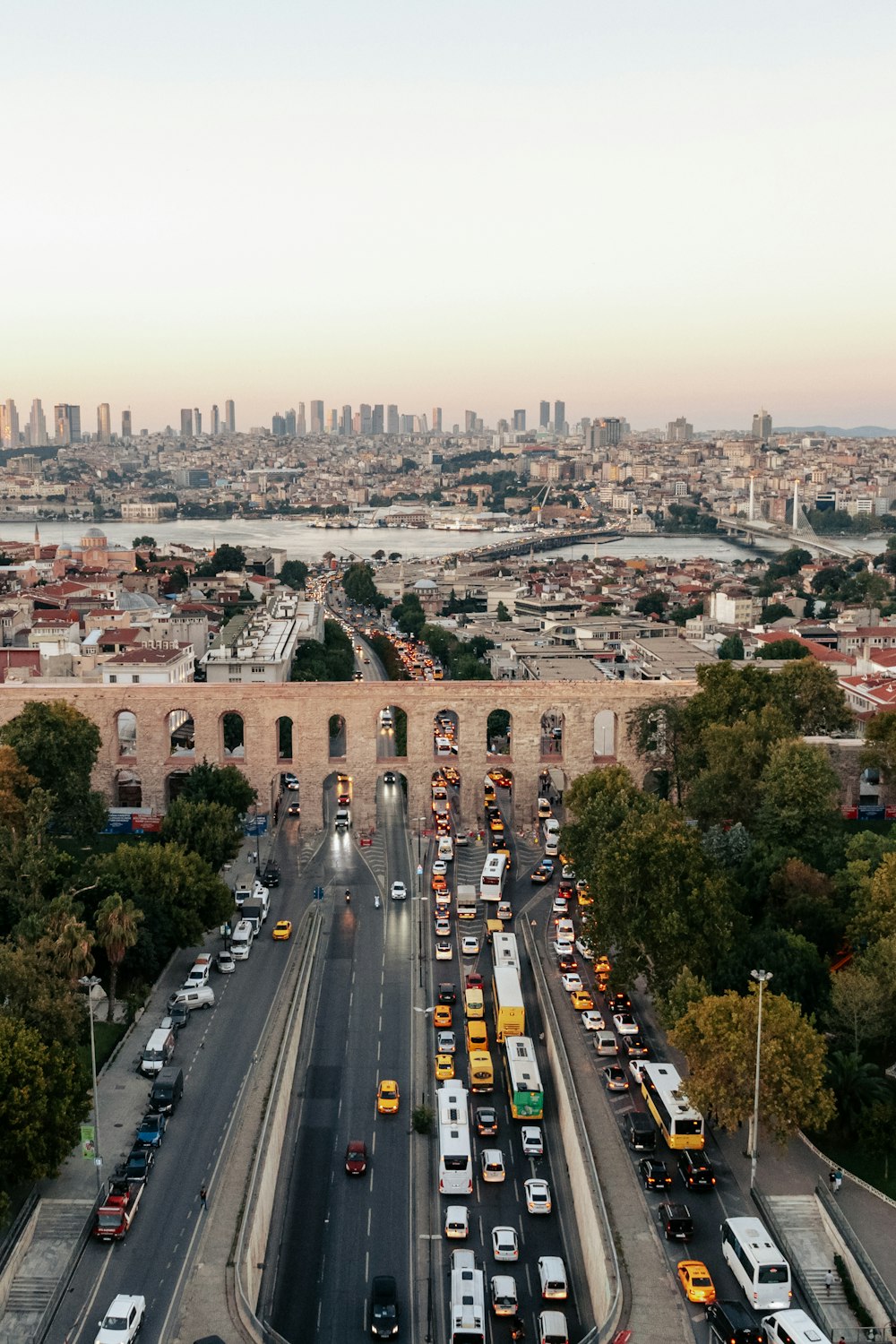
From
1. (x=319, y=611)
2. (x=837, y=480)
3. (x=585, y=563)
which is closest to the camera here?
(x=319, y=611)

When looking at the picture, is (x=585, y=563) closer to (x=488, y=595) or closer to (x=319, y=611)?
(x=488, y=595)

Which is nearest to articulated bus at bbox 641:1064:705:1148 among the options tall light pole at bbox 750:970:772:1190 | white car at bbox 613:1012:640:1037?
tall light pole at bbox 750:970:772:1190

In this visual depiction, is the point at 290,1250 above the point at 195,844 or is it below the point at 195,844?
below

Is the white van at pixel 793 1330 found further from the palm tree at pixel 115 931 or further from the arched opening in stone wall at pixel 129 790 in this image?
the arched opening in stone wall at pixel 129 790

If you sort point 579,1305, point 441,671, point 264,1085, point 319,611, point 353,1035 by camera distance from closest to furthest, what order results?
point 579,1305
point 264,1085
point 353,1035
point 441,671
point 319,611

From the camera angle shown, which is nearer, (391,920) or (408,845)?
(391,920)

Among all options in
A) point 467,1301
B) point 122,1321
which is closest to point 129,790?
point 122,1321

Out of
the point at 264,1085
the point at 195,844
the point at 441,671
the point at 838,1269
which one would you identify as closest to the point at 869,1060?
the point at 838,1269
